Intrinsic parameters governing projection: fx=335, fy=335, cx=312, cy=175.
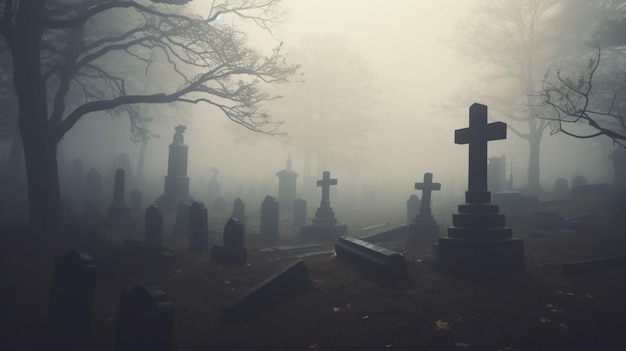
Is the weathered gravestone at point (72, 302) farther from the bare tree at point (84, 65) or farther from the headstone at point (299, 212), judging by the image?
the headstone at point (299, 212)

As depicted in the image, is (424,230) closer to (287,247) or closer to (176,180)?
(287,247)

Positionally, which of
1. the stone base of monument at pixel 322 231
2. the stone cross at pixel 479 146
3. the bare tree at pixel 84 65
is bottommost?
the stone base of monument at pixel 322 231

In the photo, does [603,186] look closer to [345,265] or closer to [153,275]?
[345,265]

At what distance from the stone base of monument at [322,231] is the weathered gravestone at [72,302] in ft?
26.3

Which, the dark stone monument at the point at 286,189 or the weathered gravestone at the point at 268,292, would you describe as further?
the dark stone monument at the point at 286,189

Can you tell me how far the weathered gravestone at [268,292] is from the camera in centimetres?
471

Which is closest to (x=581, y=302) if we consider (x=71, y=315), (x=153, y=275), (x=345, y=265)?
(x=345, y=265)

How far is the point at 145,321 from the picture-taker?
325 cm

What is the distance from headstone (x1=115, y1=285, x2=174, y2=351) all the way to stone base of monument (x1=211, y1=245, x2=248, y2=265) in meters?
4.12

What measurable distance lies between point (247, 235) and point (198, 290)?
232 inches

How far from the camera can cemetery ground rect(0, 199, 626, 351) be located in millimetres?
3752

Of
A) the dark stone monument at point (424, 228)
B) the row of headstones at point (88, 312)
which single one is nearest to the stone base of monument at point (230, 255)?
the row of headstones at point (88, 312)

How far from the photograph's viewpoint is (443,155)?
194 feet

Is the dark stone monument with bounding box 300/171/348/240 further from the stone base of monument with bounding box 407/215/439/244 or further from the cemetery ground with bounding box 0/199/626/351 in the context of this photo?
the cemetery ground with bounding box 0/199/626/351
